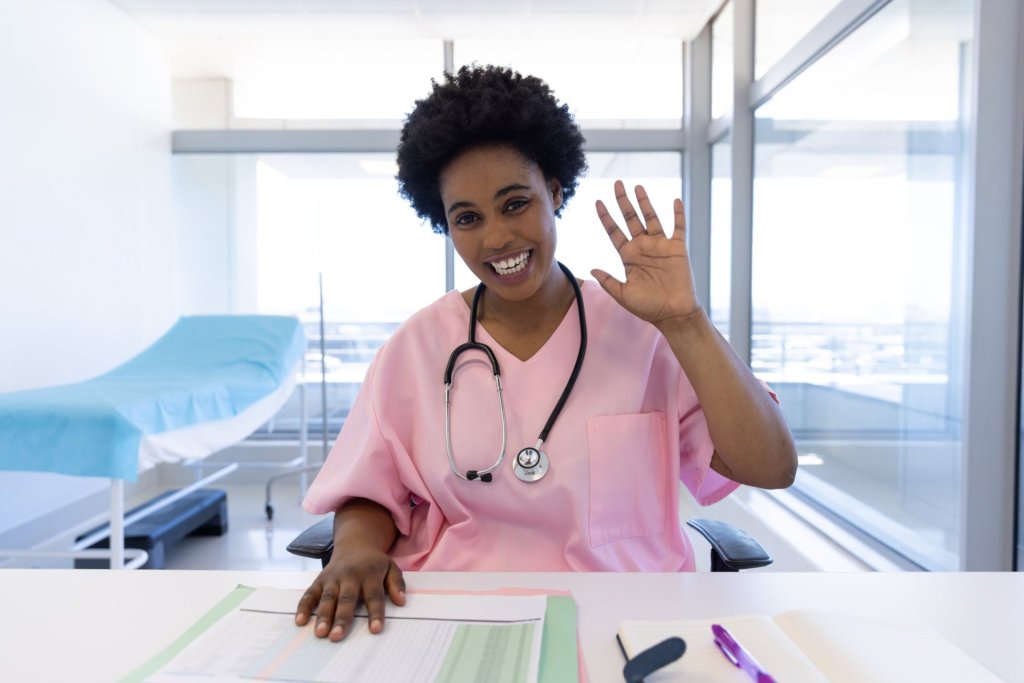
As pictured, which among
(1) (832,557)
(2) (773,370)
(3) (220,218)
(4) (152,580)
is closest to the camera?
(4) (152,580)

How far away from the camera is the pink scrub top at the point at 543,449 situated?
949 mm

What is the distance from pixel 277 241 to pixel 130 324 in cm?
89

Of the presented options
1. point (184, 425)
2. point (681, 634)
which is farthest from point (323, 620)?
point (184, 425)

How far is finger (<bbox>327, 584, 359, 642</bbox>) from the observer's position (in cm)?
63

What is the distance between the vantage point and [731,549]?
37.3 inches

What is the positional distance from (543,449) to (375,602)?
13.4 inches

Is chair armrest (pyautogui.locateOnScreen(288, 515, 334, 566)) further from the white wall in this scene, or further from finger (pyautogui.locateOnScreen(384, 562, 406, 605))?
the white wall

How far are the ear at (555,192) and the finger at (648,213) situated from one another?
0.70 ft

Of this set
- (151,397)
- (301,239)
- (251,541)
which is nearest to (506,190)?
(151,397)

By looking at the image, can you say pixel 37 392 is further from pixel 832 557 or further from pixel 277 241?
pixel 832 557

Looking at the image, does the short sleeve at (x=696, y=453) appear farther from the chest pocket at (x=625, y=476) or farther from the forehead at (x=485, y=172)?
the forehead at (x=485, y=172)

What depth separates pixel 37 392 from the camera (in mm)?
2082

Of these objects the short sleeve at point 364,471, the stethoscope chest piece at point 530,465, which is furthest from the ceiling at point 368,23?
the stethoscope chest piece at point 530,465

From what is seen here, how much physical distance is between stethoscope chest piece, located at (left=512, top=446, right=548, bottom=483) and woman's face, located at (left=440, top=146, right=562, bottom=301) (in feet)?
0.81
